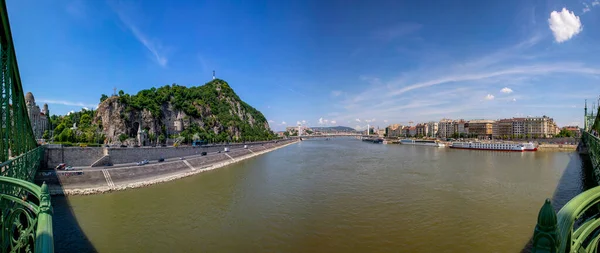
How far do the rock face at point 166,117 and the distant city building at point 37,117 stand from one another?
740 centimetres

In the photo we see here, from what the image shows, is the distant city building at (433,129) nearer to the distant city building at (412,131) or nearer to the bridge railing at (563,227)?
the distant city building at (412,131)

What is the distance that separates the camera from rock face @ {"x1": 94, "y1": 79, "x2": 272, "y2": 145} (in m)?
42.5

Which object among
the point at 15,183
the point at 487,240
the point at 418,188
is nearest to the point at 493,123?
the point at 418,188

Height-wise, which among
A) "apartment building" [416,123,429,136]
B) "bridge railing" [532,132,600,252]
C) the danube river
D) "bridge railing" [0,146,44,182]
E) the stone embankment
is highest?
"apartment building" [416,123,429,136]

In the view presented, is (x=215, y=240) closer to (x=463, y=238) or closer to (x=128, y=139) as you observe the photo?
(x=463, y=238)

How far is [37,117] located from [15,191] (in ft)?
154

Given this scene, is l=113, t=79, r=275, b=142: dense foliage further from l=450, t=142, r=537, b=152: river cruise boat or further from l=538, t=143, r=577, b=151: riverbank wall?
l=538, t=143, r=577, b=151: riverbank wall

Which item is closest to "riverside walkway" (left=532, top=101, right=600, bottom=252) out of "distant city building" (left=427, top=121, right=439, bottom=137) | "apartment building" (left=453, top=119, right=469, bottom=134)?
"apartment building" (left=453, top=119, right=469, bottom=134)

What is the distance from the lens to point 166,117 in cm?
5591

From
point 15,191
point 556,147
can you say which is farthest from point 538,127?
point 15,191

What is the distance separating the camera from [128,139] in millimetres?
42969

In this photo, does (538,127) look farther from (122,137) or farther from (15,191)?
(15,191)

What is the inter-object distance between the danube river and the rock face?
25.9 meters

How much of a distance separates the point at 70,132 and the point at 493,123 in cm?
12068
